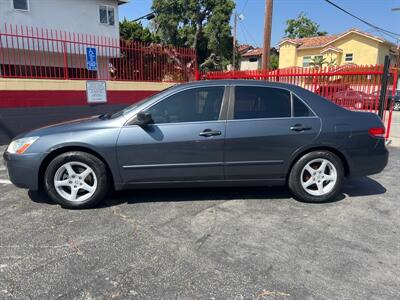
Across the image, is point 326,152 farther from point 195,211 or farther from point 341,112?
point 195,211

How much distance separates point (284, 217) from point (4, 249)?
9.40 feet

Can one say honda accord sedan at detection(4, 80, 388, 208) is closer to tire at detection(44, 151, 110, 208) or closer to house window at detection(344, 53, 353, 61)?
tire at detection(44, 151, 110, 208)

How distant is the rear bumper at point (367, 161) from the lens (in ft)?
13.6

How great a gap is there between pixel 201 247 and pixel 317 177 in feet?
6.28

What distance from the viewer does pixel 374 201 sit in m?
4.32

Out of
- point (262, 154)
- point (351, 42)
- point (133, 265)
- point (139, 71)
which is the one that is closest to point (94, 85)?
point (139, 71)

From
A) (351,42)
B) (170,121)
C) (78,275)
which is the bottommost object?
(78,275)

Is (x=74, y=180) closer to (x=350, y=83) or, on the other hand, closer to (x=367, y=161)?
(x=367, y=161)

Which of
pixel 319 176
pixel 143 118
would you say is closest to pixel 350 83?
pixel 319 176

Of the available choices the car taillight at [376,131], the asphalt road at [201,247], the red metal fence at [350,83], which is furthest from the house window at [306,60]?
the asphalt road at [201,247]

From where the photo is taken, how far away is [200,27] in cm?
2948

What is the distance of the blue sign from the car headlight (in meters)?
6.06

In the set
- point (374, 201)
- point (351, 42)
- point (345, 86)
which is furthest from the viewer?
point (351, 42)

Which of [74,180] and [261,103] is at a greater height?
[261,103]
